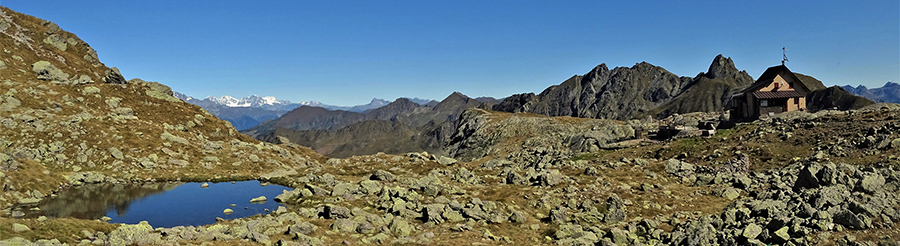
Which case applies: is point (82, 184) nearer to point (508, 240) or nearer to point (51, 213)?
point (51, 213)

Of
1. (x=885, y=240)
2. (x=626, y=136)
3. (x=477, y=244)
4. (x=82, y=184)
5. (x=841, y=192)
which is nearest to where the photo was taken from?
(x=885, y=240)

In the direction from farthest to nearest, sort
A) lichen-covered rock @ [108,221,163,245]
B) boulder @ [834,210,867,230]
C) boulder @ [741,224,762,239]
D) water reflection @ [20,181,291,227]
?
1. water reflection @ [20,181,291,227]
2. boulder @ [741,224,762,239]
3. boulder @ [834,210,867,230]
4. lichen-covered rock @ [108,221,163,245]

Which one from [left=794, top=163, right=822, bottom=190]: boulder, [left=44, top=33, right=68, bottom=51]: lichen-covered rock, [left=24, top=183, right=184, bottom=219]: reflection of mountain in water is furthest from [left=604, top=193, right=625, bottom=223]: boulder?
[left=44, top=33, right=68, bottom=51]: lichen-covered rock

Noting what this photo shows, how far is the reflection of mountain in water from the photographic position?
83.2 ft

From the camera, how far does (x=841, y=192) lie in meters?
22.9

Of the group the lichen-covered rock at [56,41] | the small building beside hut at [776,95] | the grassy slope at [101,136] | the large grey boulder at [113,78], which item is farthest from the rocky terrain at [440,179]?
the small building beside hut at [776,95]

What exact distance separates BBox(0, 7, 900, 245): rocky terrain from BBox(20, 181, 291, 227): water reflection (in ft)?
5.02

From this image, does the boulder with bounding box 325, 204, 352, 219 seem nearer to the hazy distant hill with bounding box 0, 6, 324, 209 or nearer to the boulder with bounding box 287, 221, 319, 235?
the boulder with bounding box 287, 221, 319, 235

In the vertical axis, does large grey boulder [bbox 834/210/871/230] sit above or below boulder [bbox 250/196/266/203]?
above

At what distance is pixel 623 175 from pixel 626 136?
3301cm

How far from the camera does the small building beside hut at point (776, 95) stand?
6406 centimetres

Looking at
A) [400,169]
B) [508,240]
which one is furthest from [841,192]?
[400,169]

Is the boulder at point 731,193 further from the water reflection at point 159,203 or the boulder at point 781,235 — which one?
the water reflection at point 159,203

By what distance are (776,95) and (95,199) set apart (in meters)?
75.7
